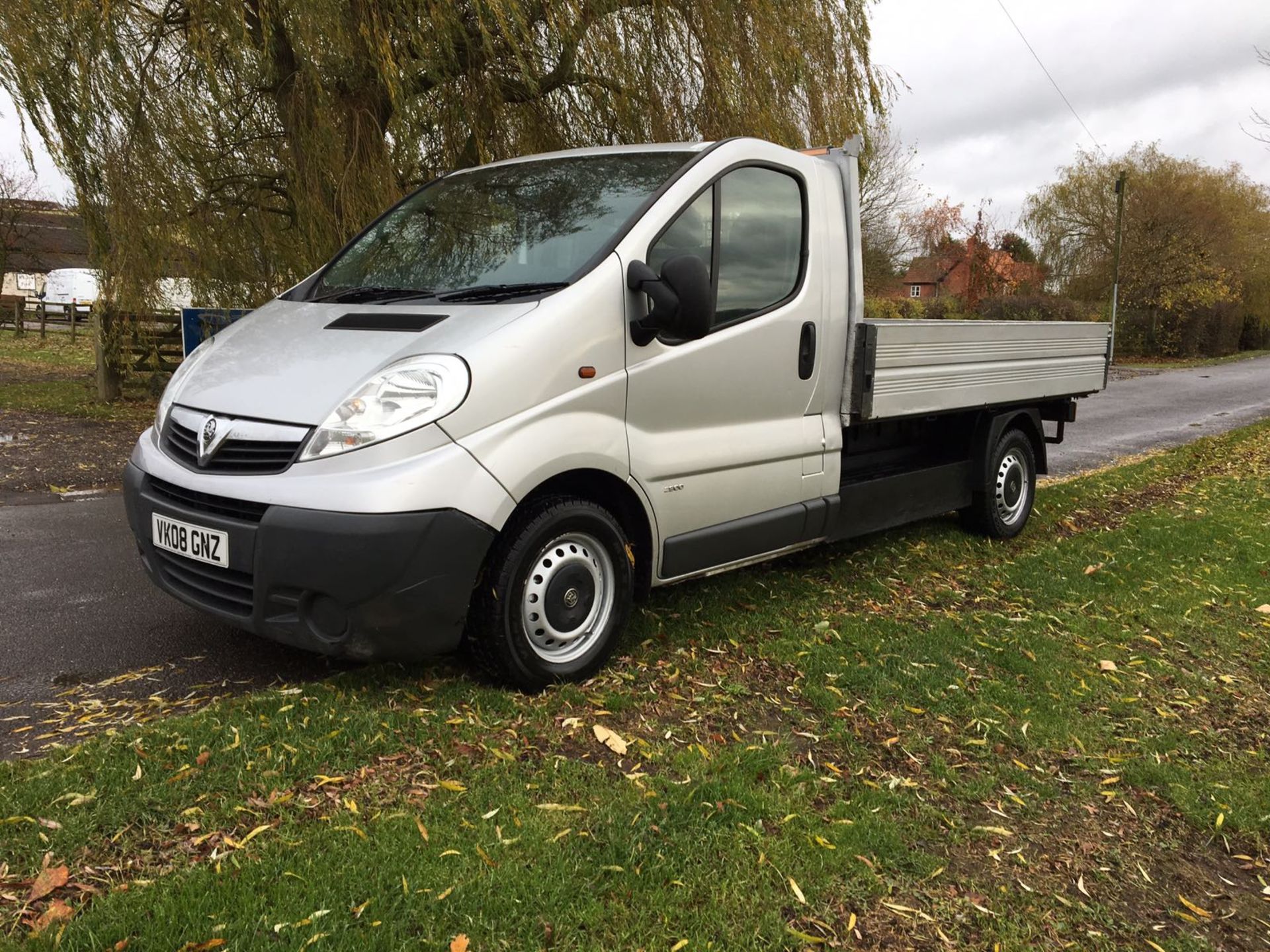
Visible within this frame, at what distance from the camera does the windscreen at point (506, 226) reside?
3979 mm

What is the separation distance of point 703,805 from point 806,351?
2.41 metres

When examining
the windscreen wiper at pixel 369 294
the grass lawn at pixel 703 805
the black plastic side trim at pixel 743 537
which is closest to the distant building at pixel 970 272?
the black plastic side trim at pixel 743 537

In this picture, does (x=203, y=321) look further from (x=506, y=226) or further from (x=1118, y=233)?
(x=1118, y=233)

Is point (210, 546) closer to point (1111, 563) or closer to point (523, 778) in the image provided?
point (523, 778)

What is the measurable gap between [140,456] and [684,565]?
87.2 inches

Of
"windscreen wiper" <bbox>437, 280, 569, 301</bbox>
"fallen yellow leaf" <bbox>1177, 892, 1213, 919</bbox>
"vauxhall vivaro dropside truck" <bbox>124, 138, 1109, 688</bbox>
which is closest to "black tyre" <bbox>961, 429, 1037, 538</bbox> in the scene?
"vauxhall vivaro dropside truck" <bbox>124, 138, 1109, 688</bbox>

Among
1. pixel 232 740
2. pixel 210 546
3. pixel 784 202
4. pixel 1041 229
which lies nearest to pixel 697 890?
pixel 232 740

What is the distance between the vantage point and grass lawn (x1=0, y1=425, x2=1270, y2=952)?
8.01 ft

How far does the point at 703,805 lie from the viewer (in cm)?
296

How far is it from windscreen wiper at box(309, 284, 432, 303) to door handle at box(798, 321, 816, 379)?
5.74 ft

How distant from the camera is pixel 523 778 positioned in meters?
3.09

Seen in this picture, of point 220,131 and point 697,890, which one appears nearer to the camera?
point 697,890

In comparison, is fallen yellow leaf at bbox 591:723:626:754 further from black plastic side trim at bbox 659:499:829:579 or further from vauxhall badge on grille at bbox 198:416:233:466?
vauxhall badge on grille at bbox 198:416:233:466

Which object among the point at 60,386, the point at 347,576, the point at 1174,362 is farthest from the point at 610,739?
the point at 1174,362
